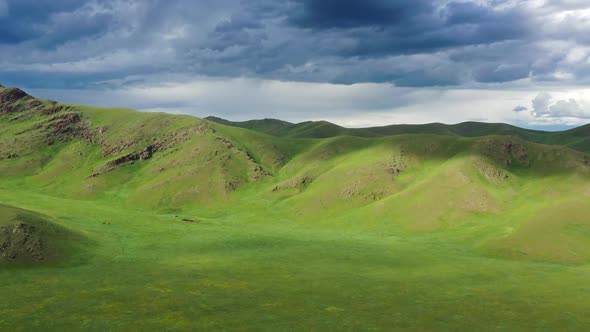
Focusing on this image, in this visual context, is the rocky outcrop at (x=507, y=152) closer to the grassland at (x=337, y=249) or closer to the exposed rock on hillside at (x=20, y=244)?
the grassland at (x=337, y=249)

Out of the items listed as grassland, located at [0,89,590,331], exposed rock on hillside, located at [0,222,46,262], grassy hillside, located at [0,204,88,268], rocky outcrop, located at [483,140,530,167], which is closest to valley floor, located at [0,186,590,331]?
grassland, located at [0,89,590,331]

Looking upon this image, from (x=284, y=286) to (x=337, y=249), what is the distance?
3578cm

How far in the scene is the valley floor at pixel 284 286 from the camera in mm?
48406

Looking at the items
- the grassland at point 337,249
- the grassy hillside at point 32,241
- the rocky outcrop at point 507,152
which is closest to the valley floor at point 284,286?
the grassland at point 337,249

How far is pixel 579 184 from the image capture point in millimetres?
144500

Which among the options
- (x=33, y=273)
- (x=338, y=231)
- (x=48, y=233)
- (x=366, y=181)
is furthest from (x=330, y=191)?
(x=33, y=273)

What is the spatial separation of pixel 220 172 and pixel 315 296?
142303 mm

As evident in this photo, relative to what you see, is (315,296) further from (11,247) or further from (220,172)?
(220,172)

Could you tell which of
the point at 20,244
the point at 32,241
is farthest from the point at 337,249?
the point at 20,244

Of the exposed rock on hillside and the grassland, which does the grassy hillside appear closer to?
the exposed rock on hillside

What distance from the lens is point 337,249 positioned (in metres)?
98.5

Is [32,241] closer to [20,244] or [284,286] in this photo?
[20,244]

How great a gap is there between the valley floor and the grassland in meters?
0.33

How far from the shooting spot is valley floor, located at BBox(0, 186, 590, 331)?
4841 centimetres
